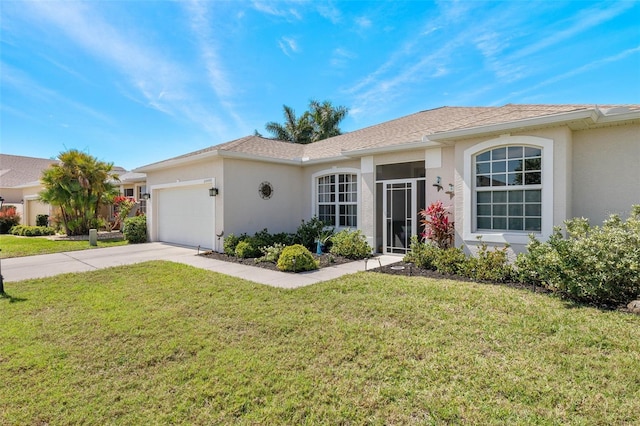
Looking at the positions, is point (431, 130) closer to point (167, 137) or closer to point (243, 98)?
point (243, 98)

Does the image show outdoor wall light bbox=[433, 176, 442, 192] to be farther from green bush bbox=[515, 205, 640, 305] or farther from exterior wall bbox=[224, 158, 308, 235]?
exterior wall bbox=[224, 158, 308, 235]

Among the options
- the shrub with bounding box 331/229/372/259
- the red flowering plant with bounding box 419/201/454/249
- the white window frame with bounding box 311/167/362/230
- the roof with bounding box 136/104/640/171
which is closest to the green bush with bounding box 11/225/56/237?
the roof with bounding box 136/104/640/171

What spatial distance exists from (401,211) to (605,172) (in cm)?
530

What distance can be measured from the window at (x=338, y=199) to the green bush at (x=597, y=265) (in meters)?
7.00

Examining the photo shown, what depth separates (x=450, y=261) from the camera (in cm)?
792

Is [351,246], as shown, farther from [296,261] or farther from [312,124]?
[312,124]

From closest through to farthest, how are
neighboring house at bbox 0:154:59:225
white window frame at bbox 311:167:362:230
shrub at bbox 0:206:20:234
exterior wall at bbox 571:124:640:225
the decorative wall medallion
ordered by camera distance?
exterior wall at bbox 571:124:640:225
white window frame at bbox 311:167:362:230
the decorative wall medallion
shrub at bbox 0:206:20:234
neighboring house at bbox 0:154:59:225

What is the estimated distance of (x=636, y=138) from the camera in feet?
23.2

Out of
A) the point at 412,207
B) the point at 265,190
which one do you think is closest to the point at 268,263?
the point at 265,190

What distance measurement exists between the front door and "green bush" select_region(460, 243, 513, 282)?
9.33 feet

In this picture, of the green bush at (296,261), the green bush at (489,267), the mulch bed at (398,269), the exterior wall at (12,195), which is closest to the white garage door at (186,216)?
the mulch bed at (398,269)

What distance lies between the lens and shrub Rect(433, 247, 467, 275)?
7805 millimetres

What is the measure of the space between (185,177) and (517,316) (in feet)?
43.4

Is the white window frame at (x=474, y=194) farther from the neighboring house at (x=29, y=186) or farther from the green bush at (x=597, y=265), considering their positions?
the neighboring house at (x=29, y=186)
